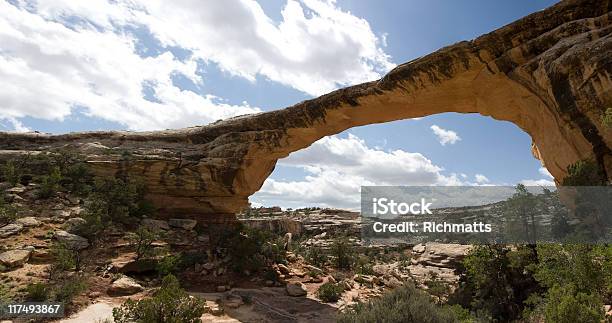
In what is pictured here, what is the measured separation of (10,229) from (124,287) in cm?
576

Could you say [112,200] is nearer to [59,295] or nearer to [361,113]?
[59,295]

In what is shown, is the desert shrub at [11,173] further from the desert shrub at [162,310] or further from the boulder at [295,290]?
the boulder at [295,290]

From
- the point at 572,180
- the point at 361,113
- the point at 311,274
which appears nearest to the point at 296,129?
the point at 361,113

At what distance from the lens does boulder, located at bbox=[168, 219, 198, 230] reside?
1881 centimetres

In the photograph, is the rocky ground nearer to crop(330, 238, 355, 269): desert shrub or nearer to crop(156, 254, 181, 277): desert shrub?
crop(156, 254, 181, 277): desert shrub

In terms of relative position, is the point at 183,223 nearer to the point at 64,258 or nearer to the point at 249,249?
the point at 249,249

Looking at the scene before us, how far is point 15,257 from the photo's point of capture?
1185 cm

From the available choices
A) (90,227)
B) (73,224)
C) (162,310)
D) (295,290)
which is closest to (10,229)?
(73,224)

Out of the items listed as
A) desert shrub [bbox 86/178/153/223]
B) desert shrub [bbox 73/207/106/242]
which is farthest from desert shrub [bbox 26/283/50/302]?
desert shrub [bbox 86/178/153/223]

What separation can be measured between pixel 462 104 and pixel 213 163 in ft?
41.7

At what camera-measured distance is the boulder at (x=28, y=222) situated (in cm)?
1423

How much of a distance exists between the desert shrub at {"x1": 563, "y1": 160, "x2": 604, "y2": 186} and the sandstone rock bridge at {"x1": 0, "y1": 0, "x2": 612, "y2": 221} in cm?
26

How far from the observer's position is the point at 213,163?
1917 cm

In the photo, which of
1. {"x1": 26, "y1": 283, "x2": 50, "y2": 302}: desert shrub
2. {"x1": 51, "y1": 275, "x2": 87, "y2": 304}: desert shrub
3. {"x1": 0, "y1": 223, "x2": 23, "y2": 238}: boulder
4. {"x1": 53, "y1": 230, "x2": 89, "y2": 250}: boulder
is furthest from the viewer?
{"x1": 53, "y1": 230, "x2": 89, "y2": 250}: boulder
